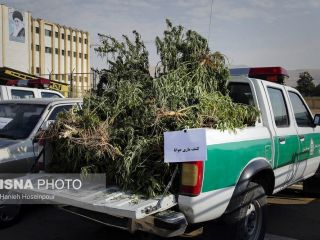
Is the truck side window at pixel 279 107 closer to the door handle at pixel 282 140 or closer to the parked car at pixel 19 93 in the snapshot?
the door handle at pixel 282 140

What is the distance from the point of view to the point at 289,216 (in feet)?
20.2

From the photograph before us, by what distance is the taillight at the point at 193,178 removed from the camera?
370 centimetres

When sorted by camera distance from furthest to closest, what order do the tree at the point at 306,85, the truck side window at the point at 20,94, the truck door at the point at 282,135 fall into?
1. the tree at the point at 306,85
2. the truck side window at the point at 20,94
3. the truck door at the point at 282,135

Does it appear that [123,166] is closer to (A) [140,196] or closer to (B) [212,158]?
(A) [140,196]

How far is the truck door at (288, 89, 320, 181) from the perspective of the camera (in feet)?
19.2

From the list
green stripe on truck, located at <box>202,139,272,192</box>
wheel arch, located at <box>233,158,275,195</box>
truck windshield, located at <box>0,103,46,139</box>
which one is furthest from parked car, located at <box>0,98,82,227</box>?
wheel arch, located at <box>233,158,275,195</box>

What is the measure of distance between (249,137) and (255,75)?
1.56 metres

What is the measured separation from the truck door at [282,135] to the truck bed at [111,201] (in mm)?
1886

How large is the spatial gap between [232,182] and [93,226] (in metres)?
2.35

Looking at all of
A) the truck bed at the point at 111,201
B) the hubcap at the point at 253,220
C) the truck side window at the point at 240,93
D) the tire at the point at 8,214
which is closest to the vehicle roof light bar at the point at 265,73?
the truck side window at the point at 240,93

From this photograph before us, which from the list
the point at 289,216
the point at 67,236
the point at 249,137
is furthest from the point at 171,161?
the point at 289,216

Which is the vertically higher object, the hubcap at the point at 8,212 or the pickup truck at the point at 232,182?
the pickup truck at the point at 232,182

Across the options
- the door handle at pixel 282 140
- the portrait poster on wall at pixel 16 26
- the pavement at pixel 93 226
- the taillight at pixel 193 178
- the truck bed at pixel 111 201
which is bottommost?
the pavement at pixel 93 226

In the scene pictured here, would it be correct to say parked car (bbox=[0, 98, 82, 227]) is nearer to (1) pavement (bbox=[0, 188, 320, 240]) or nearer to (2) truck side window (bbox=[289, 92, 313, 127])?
(1) pavement (bbox=[0, 188, 320, 240])
